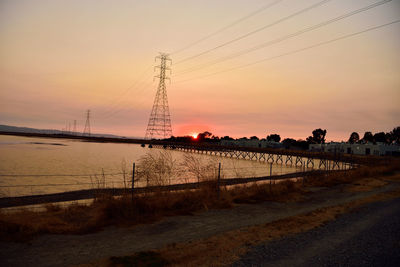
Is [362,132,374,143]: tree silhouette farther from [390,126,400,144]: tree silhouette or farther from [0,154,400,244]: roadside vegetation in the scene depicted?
[0,154,400,244]: roadside vegetation

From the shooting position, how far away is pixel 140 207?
10.2m

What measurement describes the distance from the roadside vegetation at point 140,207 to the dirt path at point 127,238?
571 mm

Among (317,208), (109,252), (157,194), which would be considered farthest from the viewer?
(317,208)

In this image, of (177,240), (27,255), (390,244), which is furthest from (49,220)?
(390,244)

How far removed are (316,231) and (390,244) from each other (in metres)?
2.01

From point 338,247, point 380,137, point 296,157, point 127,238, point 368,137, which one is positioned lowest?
point 127,238

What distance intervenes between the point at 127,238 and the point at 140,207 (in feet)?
8.72

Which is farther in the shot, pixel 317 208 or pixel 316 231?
pixel 317 208

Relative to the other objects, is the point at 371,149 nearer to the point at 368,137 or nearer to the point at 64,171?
the point at 368,137

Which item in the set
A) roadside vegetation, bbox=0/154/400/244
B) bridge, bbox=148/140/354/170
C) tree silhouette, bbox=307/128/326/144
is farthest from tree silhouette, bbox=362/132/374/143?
roadside vegetation, bbox=0/154/400/244

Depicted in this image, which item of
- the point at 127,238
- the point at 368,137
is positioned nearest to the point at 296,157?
the point at 127,238

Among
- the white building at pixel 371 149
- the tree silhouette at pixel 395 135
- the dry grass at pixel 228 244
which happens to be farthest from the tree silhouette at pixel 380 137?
the dry grass at pixel 228 244

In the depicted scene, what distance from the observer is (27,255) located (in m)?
6.16

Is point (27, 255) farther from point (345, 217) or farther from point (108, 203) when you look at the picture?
point (345, 217)
